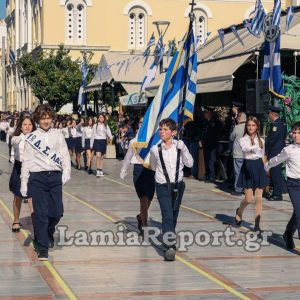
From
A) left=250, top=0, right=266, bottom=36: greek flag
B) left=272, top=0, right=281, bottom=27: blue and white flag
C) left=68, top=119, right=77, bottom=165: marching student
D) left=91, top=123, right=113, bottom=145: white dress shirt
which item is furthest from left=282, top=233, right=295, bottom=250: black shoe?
Result: left=68, top=119, right=77, bottom=165: marching student

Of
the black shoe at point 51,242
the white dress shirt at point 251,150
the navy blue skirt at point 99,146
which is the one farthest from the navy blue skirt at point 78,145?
the black shoe at point 51,242

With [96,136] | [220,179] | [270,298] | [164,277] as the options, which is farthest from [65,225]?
[96,136]

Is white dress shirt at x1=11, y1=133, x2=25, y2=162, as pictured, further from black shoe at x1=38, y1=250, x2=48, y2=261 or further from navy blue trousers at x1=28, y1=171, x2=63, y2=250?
black shoe at x1=38, y1=250, x2=48, y2=261

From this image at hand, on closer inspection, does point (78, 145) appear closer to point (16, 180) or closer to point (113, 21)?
point (16, 180)

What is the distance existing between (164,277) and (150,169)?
247 centimetres

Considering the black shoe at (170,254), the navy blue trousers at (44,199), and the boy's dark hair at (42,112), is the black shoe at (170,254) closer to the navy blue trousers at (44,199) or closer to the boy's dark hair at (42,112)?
the navy blue trousers at (44,199)

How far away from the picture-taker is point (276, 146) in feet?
51.3

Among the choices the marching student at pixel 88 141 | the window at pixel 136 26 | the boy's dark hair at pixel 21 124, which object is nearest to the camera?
the boy's dark hair at pixel 21 124

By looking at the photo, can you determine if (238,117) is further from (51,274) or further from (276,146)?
(51,274)

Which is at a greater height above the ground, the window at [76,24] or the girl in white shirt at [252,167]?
the window at [76,24]

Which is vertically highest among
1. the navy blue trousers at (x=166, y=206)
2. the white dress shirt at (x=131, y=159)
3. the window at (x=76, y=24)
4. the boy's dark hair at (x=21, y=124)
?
the window at (x=76, y=24)

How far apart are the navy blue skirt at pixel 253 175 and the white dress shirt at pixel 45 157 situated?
10.5 feet

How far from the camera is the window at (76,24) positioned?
65375 millimetres

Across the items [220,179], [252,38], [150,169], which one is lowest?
[220,179]
